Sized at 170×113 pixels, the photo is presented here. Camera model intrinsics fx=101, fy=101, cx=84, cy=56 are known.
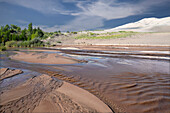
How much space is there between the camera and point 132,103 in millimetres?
2680

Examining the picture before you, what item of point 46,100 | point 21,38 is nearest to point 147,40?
point 46,100

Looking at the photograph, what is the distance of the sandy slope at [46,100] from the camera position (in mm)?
2281

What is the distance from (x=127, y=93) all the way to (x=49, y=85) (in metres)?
2.59

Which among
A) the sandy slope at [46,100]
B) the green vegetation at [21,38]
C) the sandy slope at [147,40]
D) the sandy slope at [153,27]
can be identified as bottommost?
the sandy slope at [46,100]

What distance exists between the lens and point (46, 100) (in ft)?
8.44

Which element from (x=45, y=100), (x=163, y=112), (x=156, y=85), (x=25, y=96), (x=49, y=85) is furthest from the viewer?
(x=156, y=85)

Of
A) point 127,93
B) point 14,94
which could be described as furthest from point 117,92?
point 14,94

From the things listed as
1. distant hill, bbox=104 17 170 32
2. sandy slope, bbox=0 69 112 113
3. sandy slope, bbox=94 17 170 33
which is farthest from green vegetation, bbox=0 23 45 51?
distant hill, bbox=104 17 170 32

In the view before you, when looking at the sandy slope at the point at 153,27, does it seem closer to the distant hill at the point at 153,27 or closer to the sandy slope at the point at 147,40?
the distant hill at the point at 153,27

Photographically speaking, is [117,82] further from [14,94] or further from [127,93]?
[14,94]

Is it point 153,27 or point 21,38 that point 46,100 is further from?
point 153,27

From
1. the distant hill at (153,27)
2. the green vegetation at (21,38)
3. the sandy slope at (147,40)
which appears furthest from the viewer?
the distant hill at (153,27)

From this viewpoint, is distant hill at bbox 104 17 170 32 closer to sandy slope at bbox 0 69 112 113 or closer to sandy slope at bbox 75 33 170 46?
sandy slope at bbox 75 33 170 46

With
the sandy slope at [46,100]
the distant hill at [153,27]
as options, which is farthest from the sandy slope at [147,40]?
the distant hill at [153,27]
